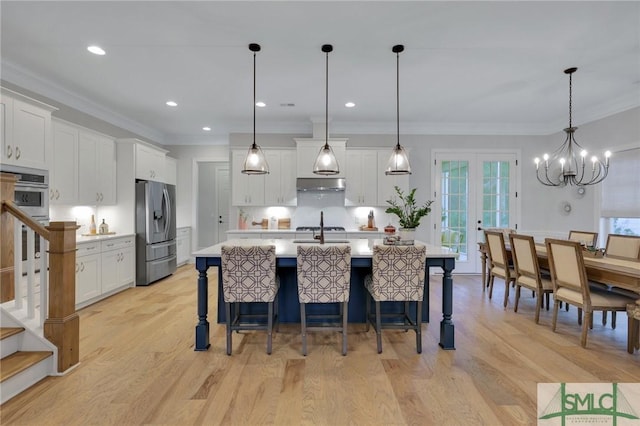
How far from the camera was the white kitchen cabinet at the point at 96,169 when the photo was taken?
4230 mm

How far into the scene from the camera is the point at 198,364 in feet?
8.41

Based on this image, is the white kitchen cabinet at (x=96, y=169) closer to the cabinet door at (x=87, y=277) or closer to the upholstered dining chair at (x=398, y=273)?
the cabinet door at (x=87, y=277)

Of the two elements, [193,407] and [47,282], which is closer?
[193,407]

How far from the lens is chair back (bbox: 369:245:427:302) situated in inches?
104

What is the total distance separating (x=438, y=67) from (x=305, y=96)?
5.79 feet

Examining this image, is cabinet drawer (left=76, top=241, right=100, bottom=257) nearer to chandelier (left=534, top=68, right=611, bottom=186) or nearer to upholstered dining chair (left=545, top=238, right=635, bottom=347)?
upholstered dining chair (left=545, top=238, right=635, bottom=347)

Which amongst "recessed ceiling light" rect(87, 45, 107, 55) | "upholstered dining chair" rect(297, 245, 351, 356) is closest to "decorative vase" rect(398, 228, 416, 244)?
"upholstered dining chair" rect(297, 245, 351, 356)

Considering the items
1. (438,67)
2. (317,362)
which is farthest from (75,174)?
(438,67)

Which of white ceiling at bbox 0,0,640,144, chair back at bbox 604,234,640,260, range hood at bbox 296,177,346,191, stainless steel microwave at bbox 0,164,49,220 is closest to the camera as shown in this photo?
white ceiling at bbox 0,0,640,144

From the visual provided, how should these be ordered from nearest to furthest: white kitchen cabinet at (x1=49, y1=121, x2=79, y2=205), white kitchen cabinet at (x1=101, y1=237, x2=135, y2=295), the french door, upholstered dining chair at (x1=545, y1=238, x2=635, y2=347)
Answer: upholstered dining chair at (x1=545, y1=238, x2=635, y2=347), white kitchen cabinet at (x1=49, y1=121, x2=79, y2=205), white kitchen cabinet at (x1=101, y1=237, x2=135, y2=295), the french door

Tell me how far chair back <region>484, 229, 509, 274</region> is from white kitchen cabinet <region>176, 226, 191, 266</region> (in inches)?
218

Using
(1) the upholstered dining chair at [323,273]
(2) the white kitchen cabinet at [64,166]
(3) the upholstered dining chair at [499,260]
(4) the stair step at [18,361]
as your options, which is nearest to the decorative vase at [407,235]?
(1) the upholstered dining chair at [323,273]

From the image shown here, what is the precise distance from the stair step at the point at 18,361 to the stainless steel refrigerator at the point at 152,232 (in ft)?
9.07

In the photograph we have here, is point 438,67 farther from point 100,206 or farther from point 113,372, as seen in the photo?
point 100,206
